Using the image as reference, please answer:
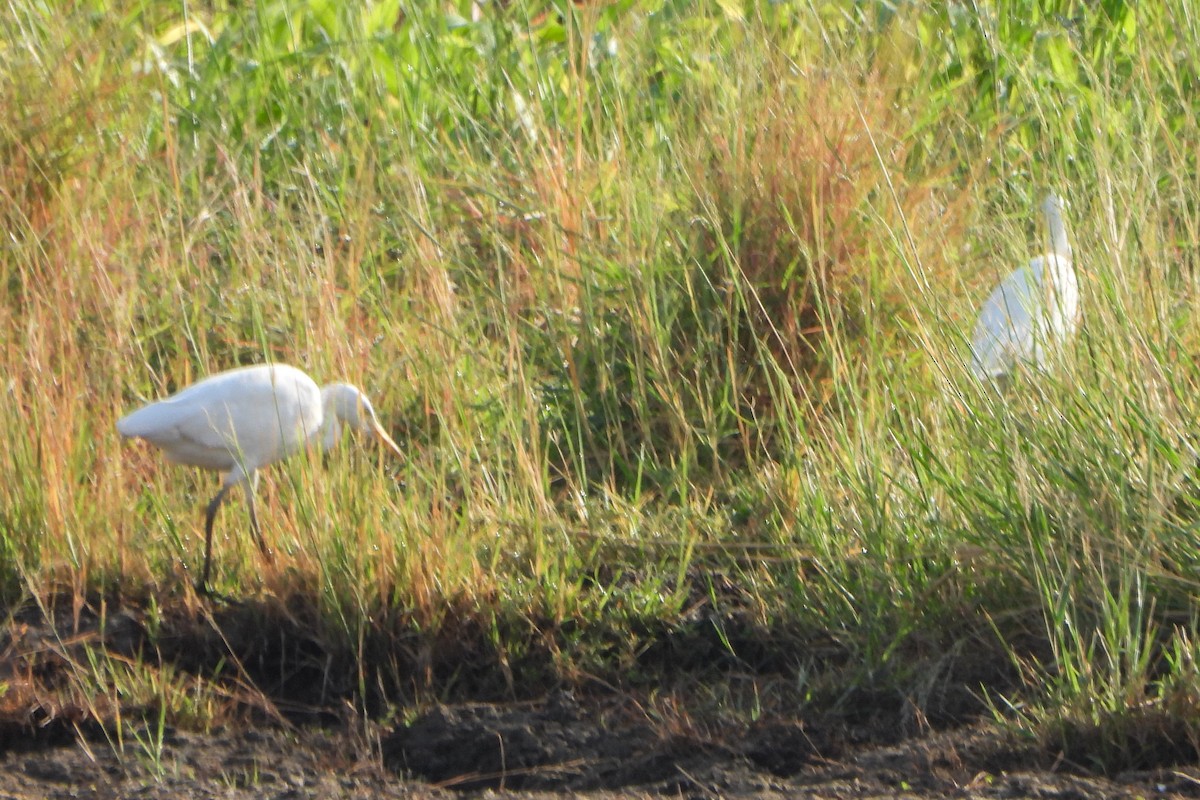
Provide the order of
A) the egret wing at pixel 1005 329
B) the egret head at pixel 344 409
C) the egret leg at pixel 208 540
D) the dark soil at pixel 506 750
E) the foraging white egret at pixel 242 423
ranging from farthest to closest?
1. the egret head at pixel 344 409
2. the foraging white egret at pixel 242 423
3. the egret leg at pixel 208 540
4. the egret wing at pixel 1005 329
5. the dark soil at pixel 506 750

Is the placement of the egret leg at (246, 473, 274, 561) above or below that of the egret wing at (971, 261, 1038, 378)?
below

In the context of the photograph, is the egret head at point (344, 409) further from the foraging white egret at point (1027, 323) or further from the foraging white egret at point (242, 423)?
the foraging white egret at point (1027, 323)

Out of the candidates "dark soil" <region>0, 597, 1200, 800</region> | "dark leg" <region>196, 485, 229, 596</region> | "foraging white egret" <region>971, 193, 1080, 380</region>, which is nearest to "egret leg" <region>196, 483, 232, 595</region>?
"dark leg" <region>196, 485, 229, 596</region>

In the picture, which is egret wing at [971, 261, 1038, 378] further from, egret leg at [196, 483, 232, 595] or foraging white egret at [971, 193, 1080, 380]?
egret leg at [196, 483, 232, 595]

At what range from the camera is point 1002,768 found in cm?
265

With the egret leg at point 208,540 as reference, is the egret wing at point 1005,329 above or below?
above

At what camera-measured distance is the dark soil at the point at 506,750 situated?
2654 millimetres

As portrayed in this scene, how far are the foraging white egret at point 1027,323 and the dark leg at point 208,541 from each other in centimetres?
166

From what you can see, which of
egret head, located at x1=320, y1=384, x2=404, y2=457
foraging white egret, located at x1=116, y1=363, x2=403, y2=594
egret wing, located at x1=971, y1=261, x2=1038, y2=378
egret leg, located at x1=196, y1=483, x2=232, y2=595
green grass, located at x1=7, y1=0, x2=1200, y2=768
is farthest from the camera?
egret head, located at x1=320, y1=384, x2=404, y2=457

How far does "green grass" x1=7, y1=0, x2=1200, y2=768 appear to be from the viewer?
9.58 ft

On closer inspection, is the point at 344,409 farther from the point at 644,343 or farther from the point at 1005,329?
the point at 1005,329

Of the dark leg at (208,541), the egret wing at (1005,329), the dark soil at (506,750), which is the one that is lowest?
the dark soil at (506,750)

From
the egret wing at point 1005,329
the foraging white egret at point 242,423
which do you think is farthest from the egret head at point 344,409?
the egret wing at point 1005,329

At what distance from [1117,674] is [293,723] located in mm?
1560
